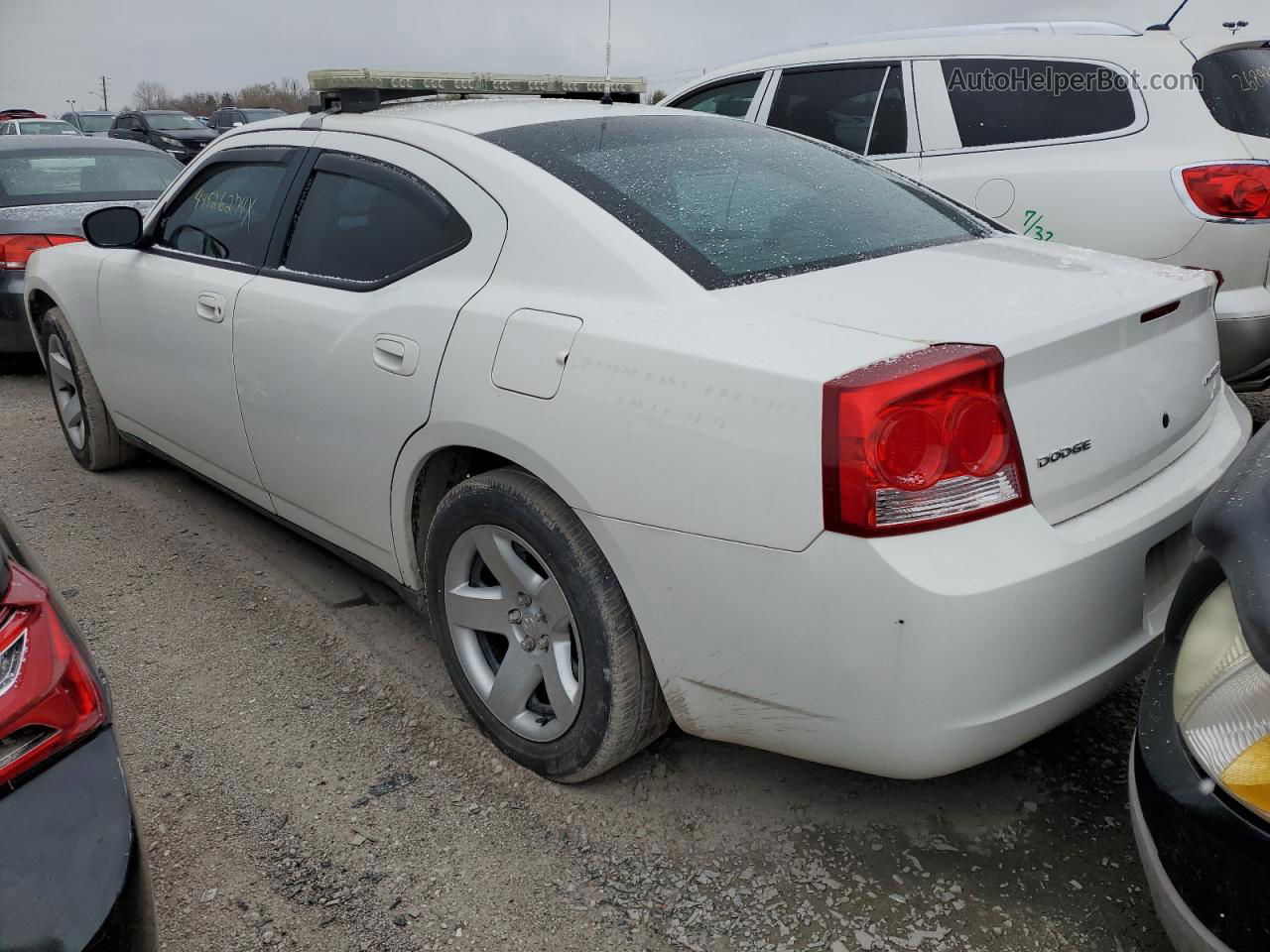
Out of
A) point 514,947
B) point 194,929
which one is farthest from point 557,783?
point 194,929

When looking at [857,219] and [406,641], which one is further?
[406,641]

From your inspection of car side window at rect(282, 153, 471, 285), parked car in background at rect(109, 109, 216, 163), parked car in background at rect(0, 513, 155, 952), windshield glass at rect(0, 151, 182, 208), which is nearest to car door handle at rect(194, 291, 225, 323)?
car side window at rect(282, 153, 471, 285)

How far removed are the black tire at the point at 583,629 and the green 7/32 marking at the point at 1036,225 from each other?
306 cm

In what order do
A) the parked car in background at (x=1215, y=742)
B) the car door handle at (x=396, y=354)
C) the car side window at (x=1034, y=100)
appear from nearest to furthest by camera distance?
the parked car in background at (x=1215, y=742) < the car door handle at (x=396, y=354) < the car side window at (x=1034, y=100)

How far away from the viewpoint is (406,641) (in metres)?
3.15

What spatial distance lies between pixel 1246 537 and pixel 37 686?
1.69 m

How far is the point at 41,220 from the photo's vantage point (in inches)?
249

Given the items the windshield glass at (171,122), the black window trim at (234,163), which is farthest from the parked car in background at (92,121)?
the black window trim at (234,163)

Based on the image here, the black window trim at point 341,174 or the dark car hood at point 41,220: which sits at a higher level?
the black window trim at point 341,174

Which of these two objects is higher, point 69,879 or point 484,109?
point 484,109

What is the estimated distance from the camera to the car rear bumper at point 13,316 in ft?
20.4

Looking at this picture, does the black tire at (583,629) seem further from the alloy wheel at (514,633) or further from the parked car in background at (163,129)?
the parked car in background at (163,129)

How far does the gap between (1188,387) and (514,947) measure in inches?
70.8

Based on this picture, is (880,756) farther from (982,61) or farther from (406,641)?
(982,61)
